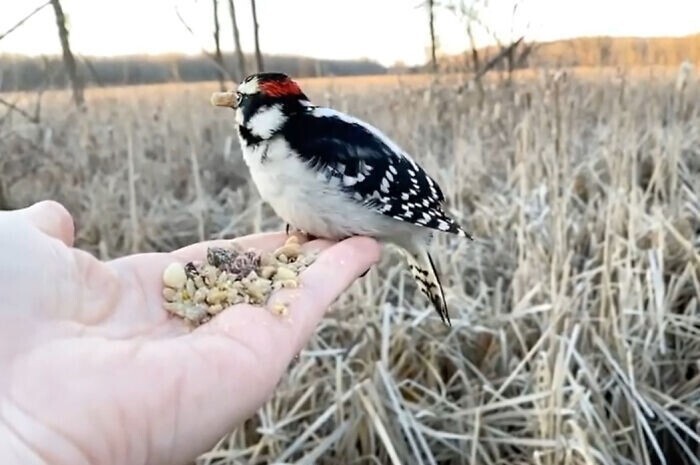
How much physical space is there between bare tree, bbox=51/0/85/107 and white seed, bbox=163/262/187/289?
1230 millimetres

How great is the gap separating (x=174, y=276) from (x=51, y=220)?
0.57 ft

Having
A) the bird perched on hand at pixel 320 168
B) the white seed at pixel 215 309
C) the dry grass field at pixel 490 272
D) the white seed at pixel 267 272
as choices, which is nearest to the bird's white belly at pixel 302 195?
the bird perched on hand at pixel 320 168

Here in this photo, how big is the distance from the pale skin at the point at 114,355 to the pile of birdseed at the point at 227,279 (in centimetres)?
2

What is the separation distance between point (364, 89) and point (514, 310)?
1.36 meters

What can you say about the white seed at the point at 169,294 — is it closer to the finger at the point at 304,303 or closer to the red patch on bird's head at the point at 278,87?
the finger at the point at 304,303

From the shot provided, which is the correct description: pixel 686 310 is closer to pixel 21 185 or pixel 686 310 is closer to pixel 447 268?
pixel 447 268

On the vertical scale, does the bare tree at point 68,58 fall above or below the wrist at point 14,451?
above

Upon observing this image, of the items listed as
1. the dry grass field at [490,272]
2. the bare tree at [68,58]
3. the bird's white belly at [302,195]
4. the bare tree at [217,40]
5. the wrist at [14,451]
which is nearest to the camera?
the wrist at [14,451]

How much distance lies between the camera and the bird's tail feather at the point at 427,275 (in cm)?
137

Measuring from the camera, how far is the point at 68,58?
258cm

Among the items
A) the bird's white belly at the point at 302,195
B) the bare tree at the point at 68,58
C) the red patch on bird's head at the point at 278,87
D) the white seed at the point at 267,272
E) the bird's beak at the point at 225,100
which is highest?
the bare tree at the point at 68,58

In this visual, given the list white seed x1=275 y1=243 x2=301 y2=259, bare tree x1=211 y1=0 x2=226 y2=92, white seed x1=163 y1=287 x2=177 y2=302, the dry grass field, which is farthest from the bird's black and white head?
bare tree x1=211 y1=0 x2=226 y2=92

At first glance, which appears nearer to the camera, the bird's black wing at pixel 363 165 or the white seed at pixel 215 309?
the white seed at pixel 215 309

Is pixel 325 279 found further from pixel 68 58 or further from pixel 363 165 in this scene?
pixel 68 58
